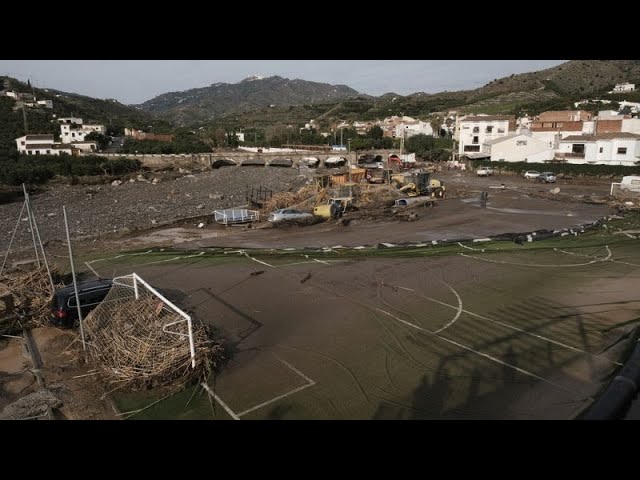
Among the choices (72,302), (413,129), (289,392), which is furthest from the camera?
(413,129)

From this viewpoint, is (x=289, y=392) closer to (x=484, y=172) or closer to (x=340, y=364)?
(x=340, y=364)

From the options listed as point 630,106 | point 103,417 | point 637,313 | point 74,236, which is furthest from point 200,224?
point 630,106

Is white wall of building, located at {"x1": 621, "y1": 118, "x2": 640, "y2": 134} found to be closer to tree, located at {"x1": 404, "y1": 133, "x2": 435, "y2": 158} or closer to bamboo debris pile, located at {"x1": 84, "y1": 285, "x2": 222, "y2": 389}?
tree, located at {"x1": 404, "y1": 133, "x2": 435, "y2": 158}

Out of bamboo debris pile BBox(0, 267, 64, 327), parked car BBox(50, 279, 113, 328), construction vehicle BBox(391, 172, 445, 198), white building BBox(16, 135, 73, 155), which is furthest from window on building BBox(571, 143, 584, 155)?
white building BBox(16, 135, 73, 155)

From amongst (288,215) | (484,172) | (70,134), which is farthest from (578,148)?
(70,134)

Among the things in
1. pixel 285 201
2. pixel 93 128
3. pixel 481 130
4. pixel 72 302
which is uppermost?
pixel 93 128
